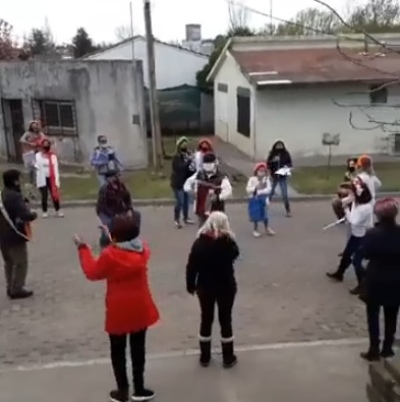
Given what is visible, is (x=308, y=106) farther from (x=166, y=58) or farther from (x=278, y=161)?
(x=166, y=58)

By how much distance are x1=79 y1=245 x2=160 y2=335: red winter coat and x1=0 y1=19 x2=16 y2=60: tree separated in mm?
30352

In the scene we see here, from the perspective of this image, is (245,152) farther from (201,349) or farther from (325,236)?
(201,349)

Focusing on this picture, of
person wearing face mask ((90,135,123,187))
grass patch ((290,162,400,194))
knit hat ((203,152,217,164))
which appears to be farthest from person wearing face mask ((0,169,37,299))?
grass patch ((290,162,400,194))

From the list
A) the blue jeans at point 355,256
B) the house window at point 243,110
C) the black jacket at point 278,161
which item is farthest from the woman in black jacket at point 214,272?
the house window at point 243,110

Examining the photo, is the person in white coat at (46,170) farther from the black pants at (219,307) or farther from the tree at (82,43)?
the tree at (82,43)

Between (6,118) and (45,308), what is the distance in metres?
13.4

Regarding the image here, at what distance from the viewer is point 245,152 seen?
857 inches

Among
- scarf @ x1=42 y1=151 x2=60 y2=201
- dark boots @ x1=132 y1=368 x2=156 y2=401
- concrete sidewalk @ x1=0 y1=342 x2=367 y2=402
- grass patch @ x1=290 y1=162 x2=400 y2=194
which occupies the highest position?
scarf @ x1=42 y1=151 x2=60 y2=201

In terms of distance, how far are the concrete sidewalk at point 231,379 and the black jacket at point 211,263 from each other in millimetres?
838

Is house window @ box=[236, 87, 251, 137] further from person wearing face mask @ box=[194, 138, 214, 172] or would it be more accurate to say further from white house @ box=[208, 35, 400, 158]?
person wearing face mask @ box=[194, 138, 214, 172]

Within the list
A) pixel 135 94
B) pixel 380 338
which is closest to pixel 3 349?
pixel 380 338

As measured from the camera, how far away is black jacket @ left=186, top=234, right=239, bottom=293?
19.5ft

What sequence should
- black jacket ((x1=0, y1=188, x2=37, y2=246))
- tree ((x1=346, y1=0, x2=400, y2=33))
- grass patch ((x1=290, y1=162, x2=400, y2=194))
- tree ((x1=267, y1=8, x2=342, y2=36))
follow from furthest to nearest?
grass patch ((x1=290, y1=162, x2=400, y2=194))
black jacket ((x1=0, y1=188, x2=37, y2=246))
tree ((x1=267, y1=8, x2=342, y2=36))
tree ((x1=346, y1=0, x2=400, y2=33))

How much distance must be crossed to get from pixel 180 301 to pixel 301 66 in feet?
47.8
